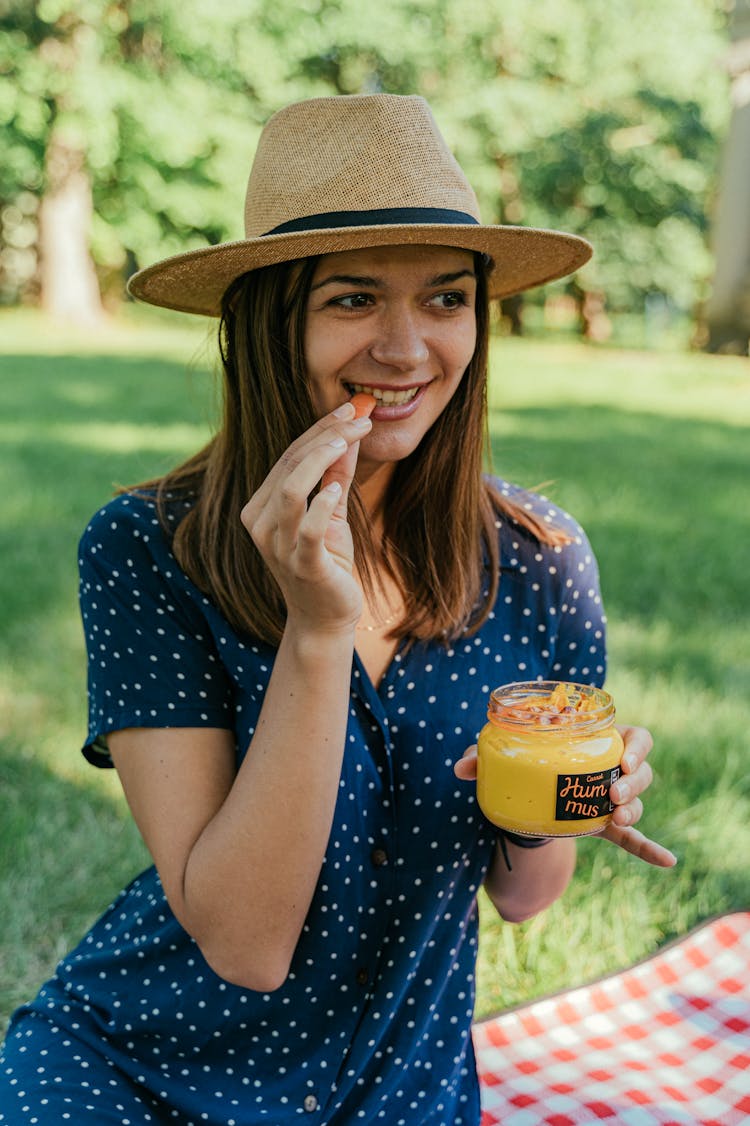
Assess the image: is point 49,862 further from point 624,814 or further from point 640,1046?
point 624,814

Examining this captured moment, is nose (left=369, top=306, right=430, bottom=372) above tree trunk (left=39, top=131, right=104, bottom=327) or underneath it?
underneath

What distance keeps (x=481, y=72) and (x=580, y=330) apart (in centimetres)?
645

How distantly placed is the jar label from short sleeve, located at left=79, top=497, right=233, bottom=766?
577mm

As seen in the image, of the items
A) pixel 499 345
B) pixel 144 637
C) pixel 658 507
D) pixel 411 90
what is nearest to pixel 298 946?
pixel 144 637

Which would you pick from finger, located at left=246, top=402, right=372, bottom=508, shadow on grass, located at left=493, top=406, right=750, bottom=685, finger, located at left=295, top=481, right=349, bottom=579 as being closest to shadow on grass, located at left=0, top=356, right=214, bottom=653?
finger, located at left=246, top=402, right=372, bottom=508

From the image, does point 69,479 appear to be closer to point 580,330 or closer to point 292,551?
point 292,551

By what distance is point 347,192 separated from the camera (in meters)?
1.92

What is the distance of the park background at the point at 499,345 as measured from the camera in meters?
3.61

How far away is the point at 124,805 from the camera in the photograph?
155 inches

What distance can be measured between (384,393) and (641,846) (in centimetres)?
82

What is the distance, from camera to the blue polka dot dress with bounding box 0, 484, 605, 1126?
1.98 metres

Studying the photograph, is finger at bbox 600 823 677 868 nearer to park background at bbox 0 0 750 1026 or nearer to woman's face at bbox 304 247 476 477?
woman's face at bbox 304 247 476 477

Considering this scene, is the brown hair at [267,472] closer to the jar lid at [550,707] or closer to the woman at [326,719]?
the woman at [326,719]

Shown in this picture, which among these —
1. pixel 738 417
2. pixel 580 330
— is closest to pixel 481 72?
pixel 580 330
